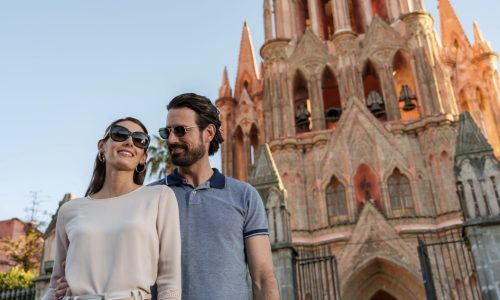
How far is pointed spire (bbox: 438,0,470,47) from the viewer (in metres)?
26.4

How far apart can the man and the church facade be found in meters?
12.9

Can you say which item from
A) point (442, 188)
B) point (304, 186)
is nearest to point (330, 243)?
point (304, 186)

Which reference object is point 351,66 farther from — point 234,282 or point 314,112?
point 234,282

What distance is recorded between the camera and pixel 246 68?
93.6ft

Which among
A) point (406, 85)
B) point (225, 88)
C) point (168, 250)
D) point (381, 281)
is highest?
point (225, 88)

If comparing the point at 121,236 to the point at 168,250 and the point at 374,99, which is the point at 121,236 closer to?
the point at 168,250

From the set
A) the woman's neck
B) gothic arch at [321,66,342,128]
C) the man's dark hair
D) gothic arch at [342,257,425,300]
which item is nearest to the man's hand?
the woman's neck

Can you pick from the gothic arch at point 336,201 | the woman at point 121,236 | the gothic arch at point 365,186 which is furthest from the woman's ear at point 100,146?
the gothic arch at point 365,186

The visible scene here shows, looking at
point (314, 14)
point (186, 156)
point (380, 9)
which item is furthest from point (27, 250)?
point (186, 156)

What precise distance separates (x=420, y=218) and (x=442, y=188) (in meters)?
1.54

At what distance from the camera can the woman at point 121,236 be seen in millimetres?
2240

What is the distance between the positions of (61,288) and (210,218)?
84cm

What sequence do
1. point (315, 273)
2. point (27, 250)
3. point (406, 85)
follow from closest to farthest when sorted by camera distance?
point (315, 273) → point (406, 85) → point (27, 250)

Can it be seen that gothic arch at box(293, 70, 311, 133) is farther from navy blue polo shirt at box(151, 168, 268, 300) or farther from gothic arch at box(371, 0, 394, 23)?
navy blue polo shirt at box(151, 168, 268, 300)
